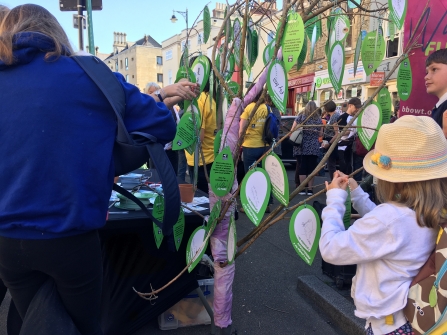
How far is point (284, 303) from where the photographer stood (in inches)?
106

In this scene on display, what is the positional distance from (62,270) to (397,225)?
111 centimetres

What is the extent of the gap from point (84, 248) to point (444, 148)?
50.1 inches

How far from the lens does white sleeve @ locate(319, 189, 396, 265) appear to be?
4.01ft

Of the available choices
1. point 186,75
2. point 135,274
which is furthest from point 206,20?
point 135,274

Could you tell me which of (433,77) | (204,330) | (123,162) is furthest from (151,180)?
(433,77)

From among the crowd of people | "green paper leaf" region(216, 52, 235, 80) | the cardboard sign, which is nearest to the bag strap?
the crowd of people

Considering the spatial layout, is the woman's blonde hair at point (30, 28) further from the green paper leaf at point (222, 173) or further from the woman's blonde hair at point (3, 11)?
the green paper leaf at point (222, 173)

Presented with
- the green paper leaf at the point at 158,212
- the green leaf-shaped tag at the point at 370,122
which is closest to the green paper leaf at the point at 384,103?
the green leaf-shaped tag at the point at 370,122

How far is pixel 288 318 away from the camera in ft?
8.21

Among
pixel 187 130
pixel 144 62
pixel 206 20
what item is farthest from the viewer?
pixel 144 62

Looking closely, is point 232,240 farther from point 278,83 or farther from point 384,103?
point 384,103

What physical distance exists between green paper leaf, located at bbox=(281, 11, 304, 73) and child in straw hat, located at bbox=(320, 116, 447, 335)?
0.42 metres

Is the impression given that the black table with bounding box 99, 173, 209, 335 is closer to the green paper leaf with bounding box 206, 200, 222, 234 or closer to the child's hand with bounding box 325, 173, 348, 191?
the green paper leaf with bounding box 206, 200, 222, 234

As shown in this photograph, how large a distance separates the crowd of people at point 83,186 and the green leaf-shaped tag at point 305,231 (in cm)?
7
